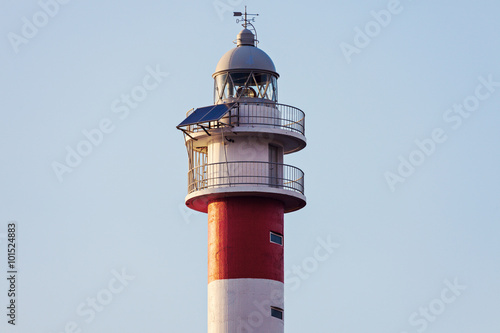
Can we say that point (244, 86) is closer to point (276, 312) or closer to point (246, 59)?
point (246, 59)

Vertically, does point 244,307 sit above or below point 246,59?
below

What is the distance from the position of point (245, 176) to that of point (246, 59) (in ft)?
15.9

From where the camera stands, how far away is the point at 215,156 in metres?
66.8

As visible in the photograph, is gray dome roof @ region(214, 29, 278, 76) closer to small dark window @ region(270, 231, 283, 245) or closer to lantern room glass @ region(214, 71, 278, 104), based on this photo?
lantern room glass @ region(214, 71, 278, 104)

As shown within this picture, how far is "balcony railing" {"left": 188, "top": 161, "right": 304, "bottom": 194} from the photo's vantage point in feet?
217

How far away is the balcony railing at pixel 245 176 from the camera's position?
217 ft

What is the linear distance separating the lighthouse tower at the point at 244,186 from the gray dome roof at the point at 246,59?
0.04 m

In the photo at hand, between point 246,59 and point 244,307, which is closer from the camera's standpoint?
point 244,307

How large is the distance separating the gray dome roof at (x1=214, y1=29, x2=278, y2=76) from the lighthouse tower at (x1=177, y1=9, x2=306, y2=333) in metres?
0.04

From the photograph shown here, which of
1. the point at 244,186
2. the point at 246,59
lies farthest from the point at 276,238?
the point at 246,59

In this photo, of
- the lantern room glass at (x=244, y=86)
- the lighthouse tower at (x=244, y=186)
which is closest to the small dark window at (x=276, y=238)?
the lighthouse tower at (x=244, y=186)

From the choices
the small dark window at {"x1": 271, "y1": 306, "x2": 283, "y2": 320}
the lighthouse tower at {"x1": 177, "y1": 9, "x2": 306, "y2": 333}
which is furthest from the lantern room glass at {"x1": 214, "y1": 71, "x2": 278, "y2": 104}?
the small dark window at {"x1": 271, "y1": 306, "x2": 283, "y2": 320}

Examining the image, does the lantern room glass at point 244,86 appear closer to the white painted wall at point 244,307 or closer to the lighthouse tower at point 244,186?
the lighthouse tower at point 244,186

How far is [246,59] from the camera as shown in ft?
221
